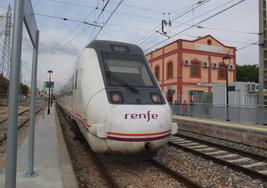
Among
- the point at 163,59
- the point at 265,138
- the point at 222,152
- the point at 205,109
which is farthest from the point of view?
the point at 163,59

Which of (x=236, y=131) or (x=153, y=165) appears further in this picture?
(x=236, y=131)

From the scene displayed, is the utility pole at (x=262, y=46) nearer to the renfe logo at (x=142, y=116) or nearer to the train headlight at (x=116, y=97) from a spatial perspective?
the renfe logo at (x=142, y=116)

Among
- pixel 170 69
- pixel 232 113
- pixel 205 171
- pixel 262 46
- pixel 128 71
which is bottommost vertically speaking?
pixel 205 171

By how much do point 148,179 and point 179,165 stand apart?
5.36ft

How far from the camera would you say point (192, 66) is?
3703cm

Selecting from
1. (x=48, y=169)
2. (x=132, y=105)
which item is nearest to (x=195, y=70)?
(x=132, y=105)

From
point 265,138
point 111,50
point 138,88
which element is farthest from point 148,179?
point 265,138

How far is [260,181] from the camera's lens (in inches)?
246

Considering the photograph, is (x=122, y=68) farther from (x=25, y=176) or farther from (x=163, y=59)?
(x=163, y=59)

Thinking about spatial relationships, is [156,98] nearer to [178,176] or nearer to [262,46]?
[178,176]

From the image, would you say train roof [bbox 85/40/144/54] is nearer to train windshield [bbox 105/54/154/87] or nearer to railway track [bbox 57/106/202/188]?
train windshield [bbox 105/54/154/87]

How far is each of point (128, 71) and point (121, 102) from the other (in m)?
1.16

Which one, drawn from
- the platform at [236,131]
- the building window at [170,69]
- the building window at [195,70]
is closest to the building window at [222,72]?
the building window at [195,70]

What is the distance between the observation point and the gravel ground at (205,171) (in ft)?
19.9
